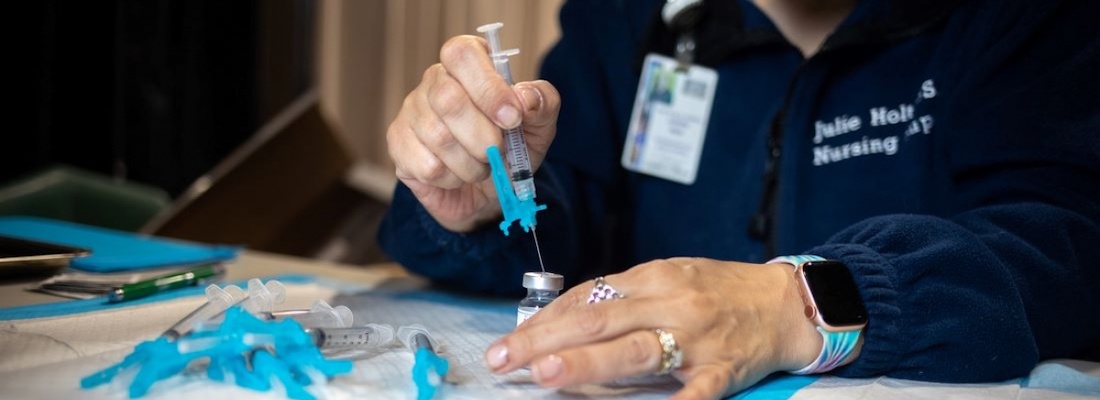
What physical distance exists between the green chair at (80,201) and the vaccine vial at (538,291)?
159 centimetres

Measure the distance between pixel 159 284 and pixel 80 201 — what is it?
1.23 metres

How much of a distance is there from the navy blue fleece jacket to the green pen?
0.75 feet

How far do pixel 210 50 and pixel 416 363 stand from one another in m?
2.37

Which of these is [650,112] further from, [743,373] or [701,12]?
[743,373]

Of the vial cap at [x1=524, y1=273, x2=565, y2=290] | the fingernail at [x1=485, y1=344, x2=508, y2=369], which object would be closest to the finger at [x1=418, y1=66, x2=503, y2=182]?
the vial cap at [x1=524, y1=273, x2=565, y2=290]

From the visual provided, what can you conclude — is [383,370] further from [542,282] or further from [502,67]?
[502,67]

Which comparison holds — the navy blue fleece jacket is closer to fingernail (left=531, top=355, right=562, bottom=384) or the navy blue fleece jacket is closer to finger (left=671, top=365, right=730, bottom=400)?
finger (left=671, top=365, right=730, bottom=400)

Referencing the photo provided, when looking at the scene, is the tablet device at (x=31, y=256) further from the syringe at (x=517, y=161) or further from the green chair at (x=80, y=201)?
the green chair at (x=80, y=201)

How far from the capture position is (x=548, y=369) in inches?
25.4

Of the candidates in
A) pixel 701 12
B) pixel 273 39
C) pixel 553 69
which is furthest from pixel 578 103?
pixel 273 39

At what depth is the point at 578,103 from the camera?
133cm

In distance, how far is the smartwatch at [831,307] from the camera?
29.8 inches

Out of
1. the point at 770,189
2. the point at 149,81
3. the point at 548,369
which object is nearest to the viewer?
the point at 548,369

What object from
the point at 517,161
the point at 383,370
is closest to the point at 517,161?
the point at 517,161
